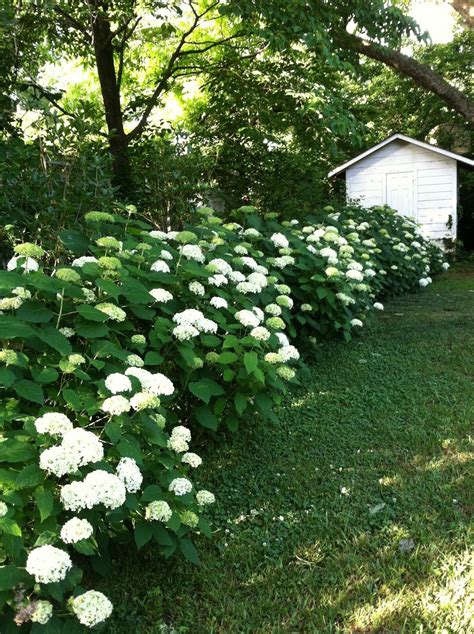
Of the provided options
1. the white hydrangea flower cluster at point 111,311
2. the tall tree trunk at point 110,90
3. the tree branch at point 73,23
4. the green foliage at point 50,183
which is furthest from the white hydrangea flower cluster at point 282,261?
the tree branch at point 73,23

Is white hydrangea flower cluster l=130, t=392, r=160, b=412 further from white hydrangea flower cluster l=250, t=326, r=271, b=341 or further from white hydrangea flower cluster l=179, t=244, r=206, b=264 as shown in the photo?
white hydrangea flower cluster l=179, t=244, r=206, b=264

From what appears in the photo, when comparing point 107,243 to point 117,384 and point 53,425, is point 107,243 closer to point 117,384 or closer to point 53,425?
point 117,384

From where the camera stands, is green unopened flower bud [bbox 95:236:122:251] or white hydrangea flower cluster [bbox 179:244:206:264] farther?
white hydrangea flower cluster [bbox 179:244:206:264]

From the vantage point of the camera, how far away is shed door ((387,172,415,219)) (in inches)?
569

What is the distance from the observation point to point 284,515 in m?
2.54

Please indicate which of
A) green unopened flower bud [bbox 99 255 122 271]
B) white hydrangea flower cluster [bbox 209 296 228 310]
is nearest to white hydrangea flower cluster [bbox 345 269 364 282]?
white hydrangea flower cluster [bbox 209 296 228 310]

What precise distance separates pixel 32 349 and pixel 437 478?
2.14 m

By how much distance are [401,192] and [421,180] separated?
604 mm

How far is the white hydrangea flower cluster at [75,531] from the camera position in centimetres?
146

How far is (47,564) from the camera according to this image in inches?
53.9

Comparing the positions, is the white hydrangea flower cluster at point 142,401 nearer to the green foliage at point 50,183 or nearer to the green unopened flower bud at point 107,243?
the green unopened flower bud at point 107,243

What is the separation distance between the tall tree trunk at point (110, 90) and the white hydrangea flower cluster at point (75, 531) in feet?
19.6

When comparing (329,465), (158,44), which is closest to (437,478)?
(329,465)

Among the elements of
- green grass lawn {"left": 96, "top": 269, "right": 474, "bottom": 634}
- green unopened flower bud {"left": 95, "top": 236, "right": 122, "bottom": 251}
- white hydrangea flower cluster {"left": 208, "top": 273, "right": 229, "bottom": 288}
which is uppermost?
green unopened flower bud {"left": 95, "top": 236, "right": 122, "bottom": 251}
